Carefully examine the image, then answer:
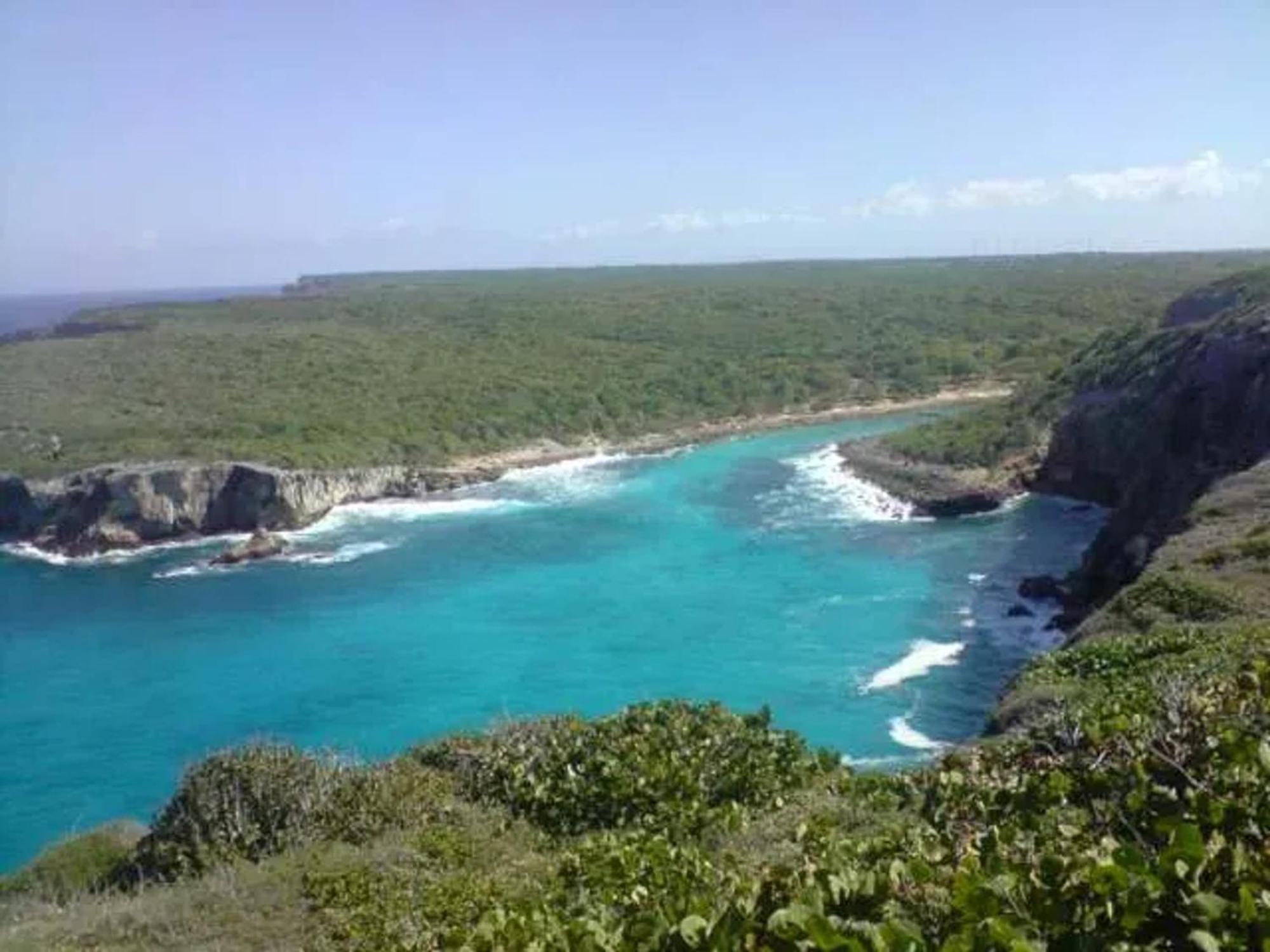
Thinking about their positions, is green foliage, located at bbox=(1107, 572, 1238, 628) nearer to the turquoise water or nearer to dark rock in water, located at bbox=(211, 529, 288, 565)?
the turquoise water

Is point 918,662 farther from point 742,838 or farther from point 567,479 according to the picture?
point 567,479

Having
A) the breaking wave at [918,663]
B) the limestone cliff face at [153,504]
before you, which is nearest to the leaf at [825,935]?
the breaking wave at [918,663]

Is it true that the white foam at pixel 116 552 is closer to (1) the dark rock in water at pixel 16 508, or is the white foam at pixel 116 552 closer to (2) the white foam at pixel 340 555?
(1) the dark rock in water at pixel 16 508

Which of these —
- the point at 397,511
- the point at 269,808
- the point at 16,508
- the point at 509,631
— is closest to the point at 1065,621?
the point at 509,631

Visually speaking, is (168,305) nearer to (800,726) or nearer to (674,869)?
(800,726)

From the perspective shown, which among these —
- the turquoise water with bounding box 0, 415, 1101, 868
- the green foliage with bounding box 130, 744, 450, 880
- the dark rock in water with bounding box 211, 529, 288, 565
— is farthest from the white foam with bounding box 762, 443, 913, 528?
the green foliage with bounding box 130, 744, 450, 880

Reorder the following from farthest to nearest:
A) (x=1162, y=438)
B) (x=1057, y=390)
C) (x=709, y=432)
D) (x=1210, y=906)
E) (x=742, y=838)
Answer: (x=709, y=432)
(x=1057, y=390)
(x=1162, y=438)
(x=742, y=838)
(x=1210, y=906)

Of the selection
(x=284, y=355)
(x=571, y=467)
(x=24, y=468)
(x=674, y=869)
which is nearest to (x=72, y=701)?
(x=24, y=468)
